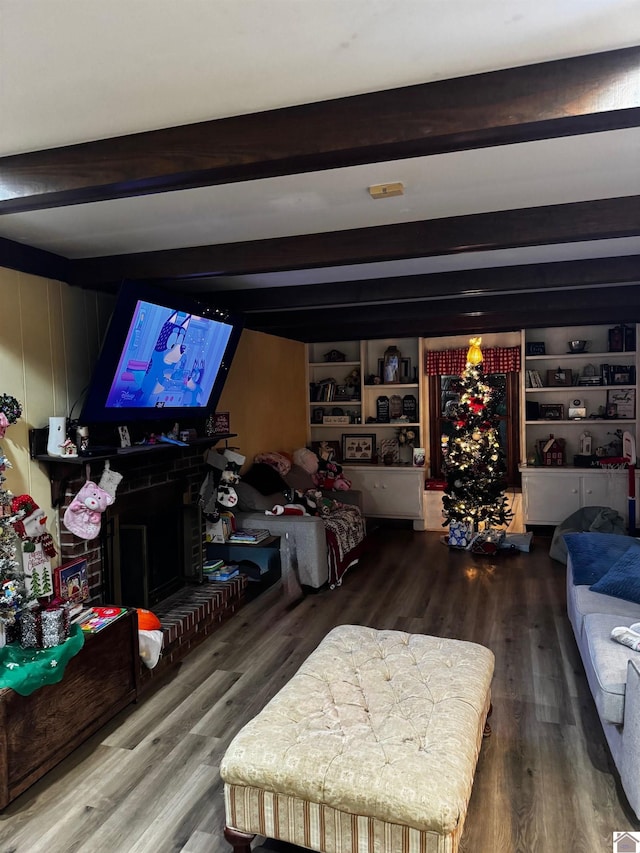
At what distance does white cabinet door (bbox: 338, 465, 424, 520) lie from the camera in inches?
261

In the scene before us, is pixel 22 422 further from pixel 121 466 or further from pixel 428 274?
pixel 428 274

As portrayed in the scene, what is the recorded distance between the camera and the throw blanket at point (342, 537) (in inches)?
190

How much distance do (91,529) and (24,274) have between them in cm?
140

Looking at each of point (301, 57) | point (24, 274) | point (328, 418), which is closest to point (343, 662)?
point (301, 57)

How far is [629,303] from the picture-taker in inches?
173

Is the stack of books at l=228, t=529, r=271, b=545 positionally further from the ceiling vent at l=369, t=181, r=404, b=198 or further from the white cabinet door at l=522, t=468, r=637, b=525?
the white cabinet door at l=522, t=468, r=637, b=525

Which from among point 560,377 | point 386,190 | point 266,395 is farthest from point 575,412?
point 386,190

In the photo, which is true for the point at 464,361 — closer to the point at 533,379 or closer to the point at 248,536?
the point at 533,379

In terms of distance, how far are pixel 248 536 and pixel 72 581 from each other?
Answer: 1686mm

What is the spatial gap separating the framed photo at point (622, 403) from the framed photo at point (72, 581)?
17.9 feet

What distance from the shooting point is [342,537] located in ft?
16.6

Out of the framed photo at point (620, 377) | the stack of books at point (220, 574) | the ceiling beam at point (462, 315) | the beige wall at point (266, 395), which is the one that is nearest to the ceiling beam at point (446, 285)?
the ceiling beam at point (462, 315)

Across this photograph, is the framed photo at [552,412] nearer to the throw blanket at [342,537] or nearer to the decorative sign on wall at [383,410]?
the decorative sign on wall at [383,410]

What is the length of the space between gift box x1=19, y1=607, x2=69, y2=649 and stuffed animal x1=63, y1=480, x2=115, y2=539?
2.18ft
